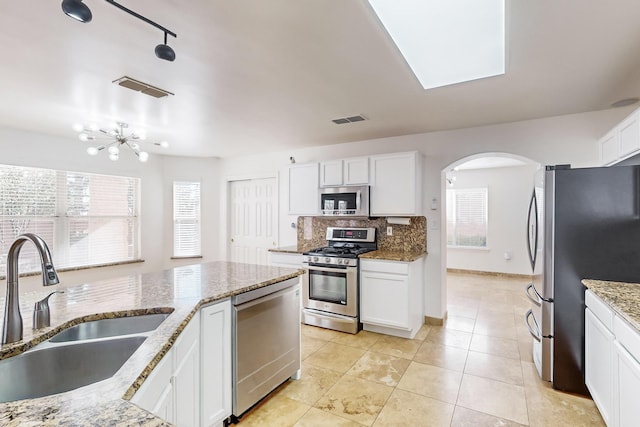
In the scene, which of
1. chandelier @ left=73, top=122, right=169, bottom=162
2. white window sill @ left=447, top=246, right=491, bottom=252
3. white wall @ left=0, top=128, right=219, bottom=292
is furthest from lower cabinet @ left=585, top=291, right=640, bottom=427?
white wall @ left=0, top=128, right=219, bottom=292

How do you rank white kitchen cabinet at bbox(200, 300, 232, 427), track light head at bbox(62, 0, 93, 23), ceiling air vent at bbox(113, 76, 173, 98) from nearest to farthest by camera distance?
1. track light head at bbox(62, 0, 93, 23)
2. white kitchen cabinet at bbox(200, 300, 232, 427)
3. ceiling air vent at bbox(113, 76, 173, 98)

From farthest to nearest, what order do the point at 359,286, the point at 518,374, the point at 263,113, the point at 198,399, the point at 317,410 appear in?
1. the point at 359,286
2. the point at 263,113
3. the point at 518,374
4. the point at 317,410
5. the point at 198,399

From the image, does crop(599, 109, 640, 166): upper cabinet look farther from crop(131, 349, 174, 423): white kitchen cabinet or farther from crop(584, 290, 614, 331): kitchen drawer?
crop(131, 349, 174, 423): white kitchen cabinet

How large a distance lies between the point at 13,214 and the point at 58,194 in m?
0.55

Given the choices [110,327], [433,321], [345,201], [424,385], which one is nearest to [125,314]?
[110,327]

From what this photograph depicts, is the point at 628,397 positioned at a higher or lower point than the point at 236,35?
lower

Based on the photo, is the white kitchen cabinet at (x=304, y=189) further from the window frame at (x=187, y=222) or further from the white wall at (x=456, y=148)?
Answer: the window frame at (x=187, y=222)

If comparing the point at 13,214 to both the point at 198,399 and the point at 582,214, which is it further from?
the point at 582,214

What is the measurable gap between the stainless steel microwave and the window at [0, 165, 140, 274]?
3352 mm

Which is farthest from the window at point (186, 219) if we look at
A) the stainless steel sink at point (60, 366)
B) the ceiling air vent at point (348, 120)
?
the stainless steel sink at point (60, 366)

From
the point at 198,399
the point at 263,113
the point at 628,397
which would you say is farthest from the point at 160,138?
the point at 628,397

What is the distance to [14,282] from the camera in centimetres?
116

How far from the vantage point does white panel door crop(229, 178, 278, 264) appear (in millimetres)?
5430

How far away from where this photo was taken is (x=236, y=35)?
1.86 metres
